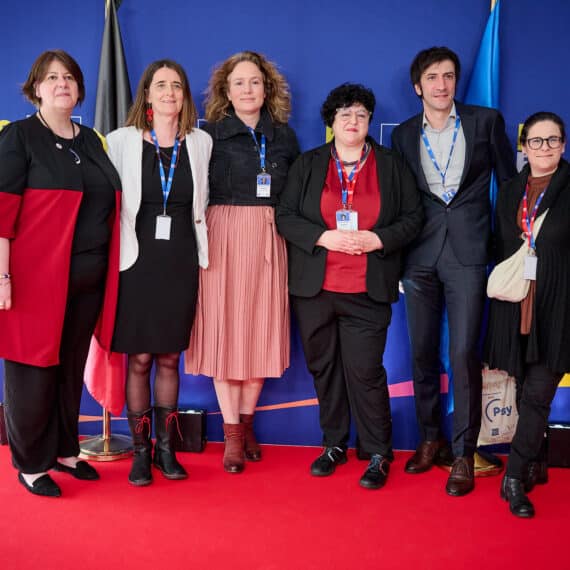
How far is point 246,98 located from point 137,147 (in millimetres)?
613

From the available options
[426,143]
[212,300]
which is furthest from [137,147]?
[426,143]

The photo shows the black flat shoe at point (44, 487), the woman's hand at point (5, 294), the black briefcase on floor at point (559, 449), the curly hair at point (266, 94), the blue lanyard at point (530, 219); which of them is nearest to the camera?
the woman's hand at point (5, 294)

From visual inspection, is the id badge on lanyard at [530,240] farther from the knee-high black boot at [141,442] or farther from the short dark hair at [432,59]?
the knee-high black boot at [141,442]

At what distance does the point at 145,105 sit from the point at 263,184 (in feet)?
2.22

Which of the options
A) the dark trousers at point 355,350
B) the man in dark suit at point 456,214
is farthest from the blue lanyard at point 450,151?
the dark trousers at point 355,350

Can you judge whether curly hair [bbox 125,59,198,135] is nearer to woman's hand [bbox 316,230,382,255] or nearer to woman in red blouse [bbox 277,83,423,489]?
woman in red blouse [bbox 277,83,423,489]

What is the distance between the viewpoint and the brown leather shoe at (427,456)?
10.8ft

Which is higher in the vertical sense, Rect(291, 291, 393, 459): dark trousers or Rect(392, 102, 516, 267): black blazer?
Rect(392, 102, 516, 267): black blazer

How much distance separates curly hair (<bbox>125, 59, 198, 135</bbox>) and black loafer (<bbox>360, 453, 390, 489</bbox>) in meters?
1.86

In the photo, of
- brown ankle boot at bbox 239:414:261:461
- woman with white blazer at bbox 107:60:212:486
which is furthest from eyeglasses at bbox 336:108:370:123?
brown ankle boot at bbox 239:414:261:461

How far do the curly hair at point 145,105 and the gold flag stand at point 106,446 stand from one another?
159cm

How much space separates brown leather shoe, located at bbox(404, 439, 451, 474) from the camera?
10.8 ft

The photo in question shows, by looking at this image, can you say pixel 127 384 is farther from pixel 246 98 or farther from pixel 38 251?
pixel 246 98

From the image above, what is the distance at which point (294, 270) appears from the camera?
3223mm
